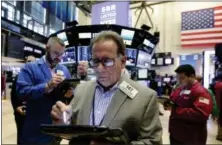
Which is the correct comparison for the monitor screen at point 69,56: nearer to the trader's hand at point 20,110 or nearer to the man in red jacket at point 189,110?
the trader's hand at point 20,110

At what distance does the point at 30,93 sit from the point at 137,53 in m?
9.06

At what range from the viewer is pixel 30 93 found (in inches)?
82.2

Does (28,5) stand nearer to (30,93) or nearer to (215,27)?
(215,27)

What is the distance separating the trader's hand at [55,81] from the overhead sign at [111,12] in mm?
4900

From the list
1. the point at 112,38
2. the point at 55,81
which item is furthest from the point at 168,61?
the point at 112,38

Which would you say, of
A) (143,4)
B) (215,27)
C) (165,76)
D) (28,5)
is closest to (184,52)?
(165,76)

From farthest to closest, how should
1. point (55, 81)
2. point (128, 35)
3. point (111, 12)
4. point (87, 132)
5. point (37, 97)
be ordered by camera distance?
point (128, 35)
point (111, 12)
point (37, 97)
point (55, 81)
point (87, 132)

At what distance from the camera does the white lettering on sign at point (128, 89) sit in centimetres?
127

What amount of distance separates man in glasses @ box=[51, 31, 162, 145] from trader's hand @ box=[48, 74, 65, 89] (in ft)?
2.06

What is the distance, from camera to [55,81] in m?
1.99

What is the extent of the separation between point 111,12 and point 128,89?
5.71m

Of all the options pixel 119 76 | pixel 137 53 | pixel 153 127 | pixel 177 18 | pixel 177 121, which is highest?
pixel 177 18

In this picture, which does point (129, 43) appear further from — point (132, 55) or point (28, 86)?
point (28, 86)

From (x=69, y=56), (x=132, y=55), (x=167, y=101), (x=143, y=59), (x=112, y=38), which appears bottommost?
(x=167, y=101)
